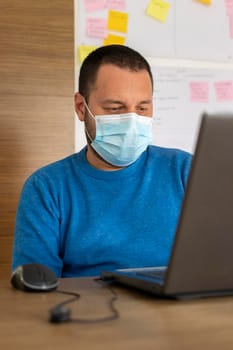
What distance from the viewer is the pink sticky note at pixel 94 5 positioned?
2146mm

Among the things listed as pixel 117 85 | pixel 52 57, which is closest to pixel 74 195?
pixel 117 85

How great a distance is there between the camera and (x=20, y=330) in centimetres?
72

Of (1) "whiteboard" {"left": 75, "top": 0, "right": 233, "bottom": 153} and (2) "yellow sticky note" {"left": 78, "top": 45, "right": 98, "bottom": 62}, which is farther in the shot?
(1) "whiteboard" {"left": 75, "top": 0, "right": 233, "bottom": 153}

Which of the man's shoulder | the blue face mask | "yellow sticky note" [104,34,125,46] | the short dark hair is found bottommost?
the man's shoulder

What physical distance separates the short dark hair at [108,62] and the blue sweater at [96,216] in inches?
9.9

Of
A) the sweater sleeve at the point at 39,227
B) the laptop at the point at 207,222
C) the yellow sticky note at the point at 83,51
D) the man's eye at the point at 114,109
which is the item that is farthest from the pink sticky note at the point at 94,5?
the laptop at the point at 207,222

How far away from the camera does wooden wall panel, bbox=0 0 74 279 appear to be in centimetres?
201

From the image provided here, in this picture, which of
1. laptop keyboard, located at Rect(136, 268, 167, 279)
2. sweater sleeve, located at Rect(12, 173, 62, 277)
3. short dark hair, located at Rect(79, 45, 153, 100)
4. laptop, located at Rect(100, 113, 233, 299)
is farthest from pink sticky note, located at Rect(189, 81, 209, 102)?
laptop, located at Rect(100, 113, 233, 299)

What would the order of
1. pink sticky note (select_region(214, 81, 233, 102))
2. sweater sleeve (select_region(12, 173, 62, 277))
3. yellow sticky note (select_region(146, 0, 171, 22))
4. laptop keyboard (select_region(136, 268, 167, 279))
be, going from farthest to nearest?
pink sticky note (select_region(214, 81, 233, 102)) → yellow sticky note (select_region(146, 0, 171, 22)) → sweater sleeve (select_region(12, 173, 62, 277)) → laptop keyboard (select_region(136, 268, 167, 279))

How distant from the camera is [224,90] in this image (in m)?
2.38

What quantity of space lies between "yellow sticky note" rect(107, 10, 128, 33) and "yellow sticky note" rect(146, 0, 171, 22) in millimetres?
102

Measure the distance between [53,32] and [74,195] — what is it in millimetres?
807

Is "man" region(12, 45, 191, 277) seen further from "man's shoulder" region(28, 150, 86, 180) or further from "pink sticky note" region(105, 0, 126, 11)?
"pink sticky note" region(105, 0, 126, 11)

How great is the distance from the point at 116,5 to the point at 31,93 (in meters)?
0.48
